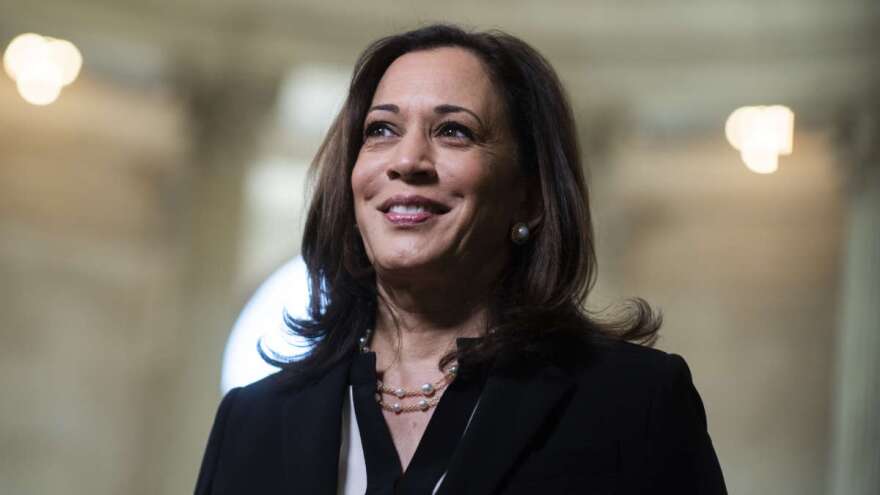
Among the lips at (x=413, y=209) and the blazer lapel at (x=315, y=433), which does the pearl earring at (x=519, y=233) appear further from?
the blazer lapel at (x=315, y=433)

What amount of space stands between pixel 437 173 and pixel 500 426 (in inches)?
20.7

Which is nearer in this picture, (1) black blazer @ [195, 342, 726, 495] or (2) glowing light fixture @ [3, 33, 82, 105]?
(1) black blazer @ [195, 342, 726, 495]

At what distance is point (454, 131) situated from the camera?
2.87m

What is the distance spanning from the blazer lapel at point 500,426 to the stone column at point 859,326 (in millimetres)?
5523

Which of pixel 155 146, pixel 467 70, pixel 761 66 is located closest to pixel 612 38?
pixel 761 66

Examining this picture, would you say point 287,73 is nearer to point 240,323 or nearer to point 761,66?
point 240,323

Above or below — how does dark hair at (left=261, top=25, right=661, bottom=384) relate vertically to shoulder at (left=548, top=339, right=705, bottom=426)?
above

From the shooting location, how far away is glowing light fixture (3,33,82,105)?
7824mm

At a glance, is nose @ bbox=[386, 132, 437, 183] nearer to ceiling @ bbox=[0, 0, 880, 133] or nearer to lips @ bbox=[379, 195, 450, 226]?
lips @ bbox=[379, 195, 450, 226]

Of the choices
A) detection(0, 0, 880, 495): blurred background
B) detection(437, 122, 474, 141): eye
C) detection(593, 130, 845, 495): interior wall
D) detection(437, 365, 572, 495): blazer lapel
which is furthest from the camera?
detection(593, 130, 845, 495): interior wall

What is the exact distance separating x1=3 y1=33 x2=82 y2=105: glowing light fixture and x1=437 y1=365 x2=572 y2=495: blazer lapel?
577 cm

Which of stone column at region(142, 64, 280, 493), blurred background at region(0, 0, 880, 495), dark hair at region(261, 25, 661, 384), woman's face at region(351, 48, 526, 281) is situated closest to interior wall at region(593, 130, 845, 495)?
blurred background at region(0, 0, 880, 495)

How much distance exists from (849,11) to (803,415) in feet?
7.93

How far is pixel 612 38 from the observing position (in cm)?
871
